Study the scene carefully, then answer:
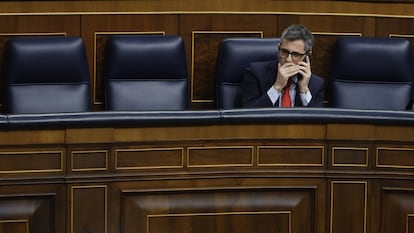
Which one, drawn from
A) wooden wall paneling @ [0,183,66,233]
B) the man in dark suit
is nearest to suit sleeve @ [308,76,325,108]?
the man in dark suit

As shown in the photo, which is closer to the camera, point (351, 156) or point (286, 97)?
point (351, 156)

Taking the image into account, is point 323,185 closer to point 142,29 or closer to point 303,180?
point 303,180

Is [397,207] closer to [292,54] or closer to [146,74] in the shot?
[292,54]

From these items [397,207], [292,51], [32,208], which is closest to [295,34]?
[292,51]

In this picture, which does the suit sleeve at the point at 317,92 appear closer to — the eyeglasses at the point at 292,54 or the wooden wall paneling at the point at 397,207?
the eyeglasses at the point at 292,54

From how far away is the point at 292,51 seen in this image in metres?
3.35

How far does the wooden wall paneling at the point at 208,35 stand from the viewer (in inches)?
150

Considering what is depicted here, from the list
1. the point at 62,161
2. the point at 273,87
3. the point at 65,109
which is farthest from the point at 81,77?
the point at 62,161

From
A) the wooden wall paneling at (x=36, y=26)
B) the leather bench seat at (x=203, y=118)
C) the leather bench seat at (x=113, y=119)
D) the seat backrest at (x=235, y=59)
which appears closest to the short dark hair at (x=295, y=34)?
the seat backrest at (x=235, y=59)

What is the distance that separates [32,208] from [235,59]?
3.62 feet

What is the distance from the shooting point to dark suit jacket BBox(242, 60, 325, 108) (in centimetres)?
338

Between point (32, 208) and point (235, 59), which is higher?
point (235, 59)

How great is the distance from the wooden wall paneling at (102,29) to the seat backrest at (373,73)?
0.59 m

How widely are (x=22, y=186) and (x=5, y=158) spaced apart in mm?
78
